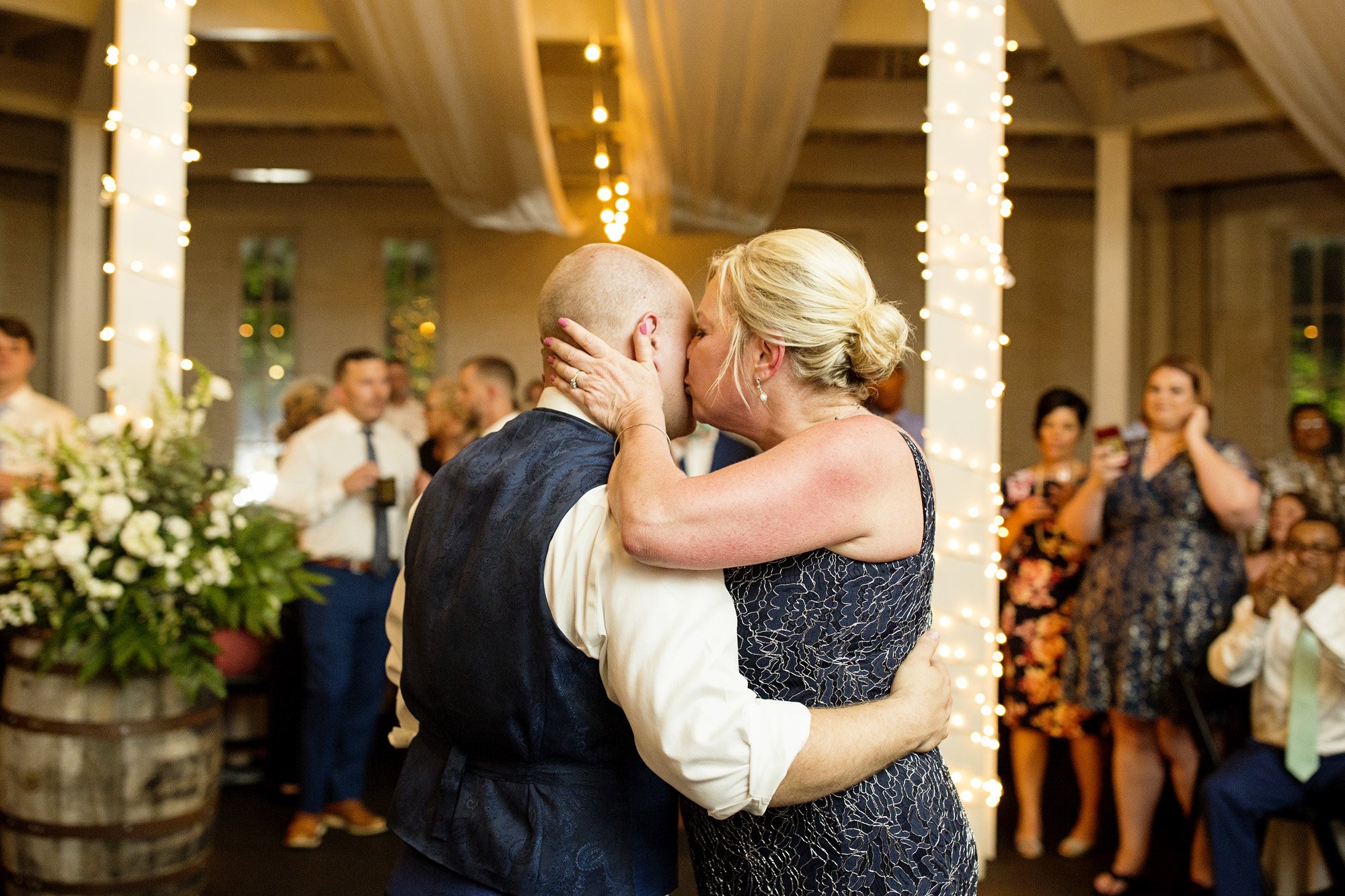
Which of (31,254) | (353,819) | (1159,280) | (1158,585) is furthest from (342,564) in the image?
(1159,280)

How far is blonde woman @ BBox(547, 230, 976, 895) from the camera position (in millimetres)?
1484

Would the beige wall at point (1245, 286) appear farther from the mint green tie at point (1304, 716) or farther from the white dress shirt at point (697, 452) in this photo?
the mint green tie at point (1304, 716)

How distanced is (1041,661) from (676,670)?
3.28 metres

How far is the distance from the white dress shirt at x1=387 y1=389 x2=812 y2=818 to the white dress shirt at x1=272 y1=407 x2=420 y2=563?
2940mm

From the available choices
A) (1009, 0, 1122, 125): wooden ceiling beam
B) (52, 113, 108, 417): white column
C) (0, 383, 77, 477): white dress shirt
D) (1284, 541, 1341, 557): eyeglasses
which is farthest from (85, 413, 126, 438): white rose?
(52, 113, 108, 417): white column

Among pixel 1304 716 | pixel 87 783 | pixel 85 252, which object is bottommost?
pixel 87 783

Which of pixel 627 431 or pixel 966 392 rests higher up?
pixel 966 392

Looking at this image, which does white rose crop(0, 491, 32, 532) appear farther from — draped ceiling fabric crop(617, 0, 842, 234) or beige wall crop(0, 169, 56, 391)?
beige wall crop(0, 169, 56, 391)

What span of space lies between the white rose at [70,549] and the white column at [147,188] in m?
0.54

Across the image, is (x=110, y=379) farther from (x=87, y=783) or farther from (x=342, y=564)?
(x=342, y=564)

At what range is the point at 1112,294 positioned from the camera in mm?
7984

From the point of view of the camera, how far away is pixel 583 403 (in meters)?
1.51

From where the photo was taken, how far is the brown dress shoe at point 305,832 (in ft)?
13.6

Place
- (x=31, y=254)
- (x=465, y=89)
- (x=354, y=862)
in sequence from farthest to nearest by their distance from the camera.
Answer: (x=31, y=254) < (x=465, y=89) < (x=354, y=862)
